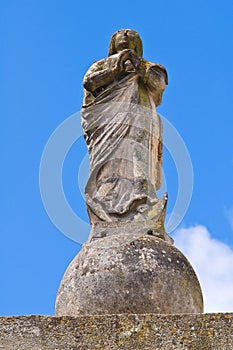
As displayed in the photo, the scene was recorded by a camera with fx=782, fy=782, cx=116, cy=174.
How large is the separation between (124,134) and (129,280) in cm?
212

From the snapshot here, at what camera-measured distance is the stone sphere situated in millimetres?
6051

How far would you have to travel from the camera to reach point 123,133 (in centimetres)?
783

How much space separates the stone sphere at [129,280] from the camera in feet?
19.9

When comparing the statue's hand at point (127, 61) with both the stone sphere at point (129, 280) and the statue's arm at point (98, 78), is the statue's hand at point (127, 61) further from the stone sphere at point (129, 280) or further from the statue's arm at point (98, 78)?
the stone sphere at point (129, 280)

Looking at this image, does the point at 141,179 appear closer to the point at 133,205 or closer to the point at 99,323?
the point at 133,205

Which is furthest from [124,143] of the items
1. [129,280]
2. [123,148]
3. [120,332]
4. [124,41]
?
[120,332]

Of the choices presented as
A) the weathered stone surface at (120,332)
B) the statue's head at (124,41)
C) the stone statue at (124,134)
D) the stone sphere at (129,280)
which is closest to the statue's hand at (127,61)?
the stone statue at (124,134)

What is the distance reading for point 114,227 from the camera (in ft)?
22.8

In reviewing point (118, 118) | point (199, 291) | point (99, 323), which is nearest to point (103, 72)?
point (118, 118)

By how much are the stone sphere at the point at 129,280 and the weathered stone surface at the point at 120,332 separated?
3.37 feet

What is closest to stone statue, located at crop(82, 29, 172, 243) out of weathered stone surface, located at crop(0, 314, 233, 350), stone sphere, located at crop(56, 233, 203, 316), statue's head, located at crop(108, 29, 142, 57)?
statue's head, located at crop(108, 29, 142, 57)

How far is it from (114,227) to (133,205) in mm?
321

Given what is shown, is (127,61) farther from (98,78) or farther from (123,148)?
(123,148)

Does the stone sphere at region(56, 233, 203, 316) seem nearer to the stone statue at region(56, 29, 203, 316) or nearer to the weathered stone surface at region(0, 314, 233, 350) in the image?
the stone statue at region(56, 29, 203, 316)
